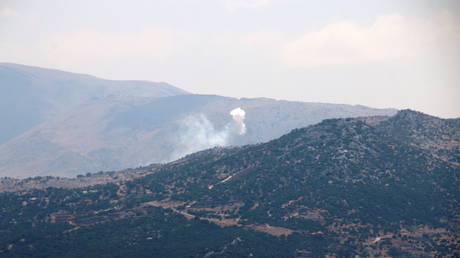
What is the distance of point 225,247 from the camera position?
19512 cm

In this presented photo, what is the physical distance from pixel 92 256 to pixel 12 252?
77.9 feet

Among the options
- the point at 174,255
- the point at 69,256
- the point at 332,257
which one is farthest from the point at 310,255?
the point at 69,256

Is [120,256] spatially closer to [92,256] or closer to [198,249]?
[92,256]

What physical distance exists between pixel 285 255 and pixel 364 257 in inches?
865

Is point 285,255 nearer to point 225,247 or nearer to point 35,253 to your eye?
point 225,247

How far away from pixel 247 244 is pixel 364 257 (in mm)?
32014

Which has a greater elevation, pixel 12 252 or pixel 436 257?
pixel 436 257

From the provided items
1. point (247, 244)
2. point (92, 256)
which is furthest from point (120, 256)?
point (247, 244)

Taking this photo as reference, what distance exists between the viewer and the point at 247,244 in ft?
653

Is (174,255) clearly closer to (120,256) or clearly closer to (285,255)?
(120,256)

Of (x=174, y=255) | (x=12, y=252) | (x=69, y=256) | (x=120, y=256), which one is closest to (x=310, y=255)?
(x=174, y=255)

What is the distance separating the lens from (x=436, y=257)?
199125 mm

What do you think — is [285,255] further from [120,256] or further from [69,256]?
[69,256]

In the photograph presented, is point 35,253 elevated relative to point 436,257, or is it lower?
lower
